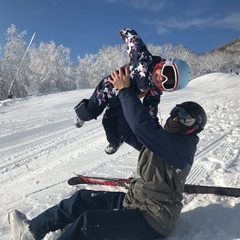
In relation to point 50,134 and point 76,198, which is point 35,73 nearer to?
point 50,134

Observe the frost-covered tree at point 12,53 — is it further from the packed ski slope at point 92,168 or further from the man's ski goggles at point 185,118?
the man's ski goggles at point 185,118

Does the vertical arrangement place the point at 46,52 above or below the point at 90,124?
above

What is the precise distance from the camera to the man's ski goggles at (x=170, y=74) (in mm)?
3021

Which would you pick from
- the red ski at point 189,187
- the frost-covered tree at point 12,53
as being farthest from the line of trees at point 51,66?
the red ski at point 189,187

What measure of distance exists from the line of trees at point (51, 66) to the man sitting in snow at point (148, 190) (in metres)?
40.9

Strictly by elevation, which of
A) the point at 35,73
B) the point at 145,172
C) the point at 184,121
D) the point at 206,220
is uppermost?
the point at 35,73

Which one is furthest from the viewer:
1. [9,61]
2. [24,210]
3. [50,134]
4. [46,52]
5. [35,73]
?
[46,52]

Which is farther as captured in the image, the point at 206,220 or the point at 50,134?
the point at 50,134

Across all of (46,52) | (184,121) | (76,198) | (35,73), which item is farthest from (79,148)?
(46,52)

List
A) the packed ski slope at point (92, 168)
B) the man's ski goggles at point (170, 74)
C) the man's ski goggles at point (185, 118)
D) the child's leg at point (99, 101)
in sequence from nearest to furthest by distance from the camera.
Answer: the man's ski goggles at point (185, 118)
the packed ski slope at point (92, 168)
the man's ski goggles at point (170, 74)
the child's leg at point (99, 101)

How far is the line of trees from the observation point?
41094 millimetres

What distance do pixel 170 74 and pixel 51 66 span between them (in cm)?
4942

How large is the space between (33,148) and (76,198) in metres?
5.25

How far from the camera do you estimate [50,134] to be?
9.45 meters
